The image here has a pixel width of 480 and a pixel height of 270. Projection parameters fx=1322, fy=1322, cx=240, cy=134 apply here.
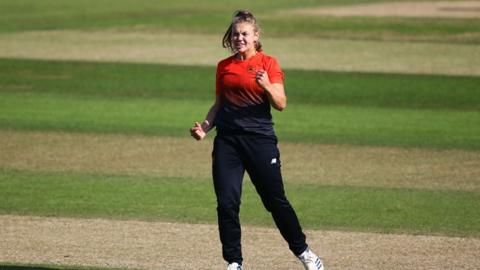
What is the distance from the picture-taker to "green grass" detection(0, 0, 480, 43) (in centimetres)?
3747

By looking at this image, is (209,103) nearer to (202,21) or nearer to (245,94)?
(245,94)

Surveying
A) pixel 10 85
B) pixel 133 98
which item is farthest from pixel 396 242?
pixel 10 85

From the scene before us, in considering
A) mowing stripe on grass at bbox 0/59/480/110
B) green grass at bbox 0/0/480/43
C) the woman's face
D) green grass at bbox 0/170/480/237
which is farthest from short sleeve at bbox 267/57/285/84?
green grass at bbox 0/0/480/43

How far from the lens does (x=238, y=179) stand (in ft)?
33.3

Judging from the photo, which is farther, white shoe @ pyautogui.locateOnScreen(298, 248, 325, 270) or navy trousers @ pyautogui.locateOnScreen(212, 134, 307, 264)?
white shoe @ pyautogui.locateOnScreen(298, 248, 325, 270)

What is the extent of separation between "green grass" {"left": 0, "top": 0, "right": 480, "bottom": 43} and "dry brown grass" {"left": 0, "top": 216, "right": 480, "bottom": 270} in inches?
910

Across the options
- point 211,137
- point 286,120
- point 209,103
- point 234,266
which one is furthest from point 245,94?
point 209,103

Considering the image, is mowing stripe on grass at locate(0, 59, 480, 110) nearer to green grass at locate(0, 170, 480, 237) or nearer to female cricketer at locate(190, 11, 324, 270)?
green grass at locate(0, 170, 480, 237)

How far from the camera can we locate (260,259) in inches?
456

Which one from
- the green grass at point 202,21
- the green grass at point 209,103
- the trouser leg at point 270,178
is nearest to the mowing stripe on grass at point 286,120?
the green grass at point 209,103

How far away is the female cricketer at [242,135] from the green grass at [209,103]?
8.89m

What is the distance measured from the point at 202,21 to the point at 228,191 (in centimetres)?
3093

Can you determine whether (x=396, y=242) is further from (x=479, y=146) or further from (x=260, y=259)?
(x=479, y=146)

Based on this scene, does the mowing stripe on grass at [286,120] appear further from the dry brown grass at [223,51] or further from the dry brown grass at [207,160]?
the dry brown grass at [223,51]
